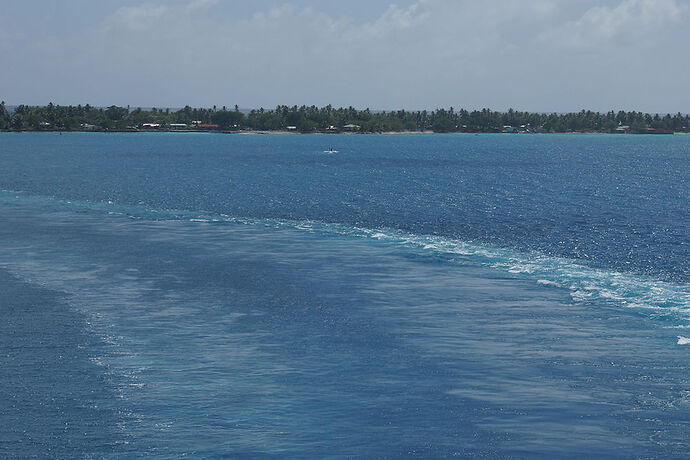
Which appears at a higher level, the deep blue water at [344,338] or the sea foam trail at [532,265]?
the sea foam trail at [532,265]

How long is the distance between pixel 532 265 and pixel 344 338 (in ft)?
100

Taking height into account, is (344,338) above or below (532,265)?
below

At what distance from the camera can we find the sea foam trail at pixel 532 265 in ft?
205

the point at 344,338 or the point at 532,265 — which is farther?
the point at 532,265

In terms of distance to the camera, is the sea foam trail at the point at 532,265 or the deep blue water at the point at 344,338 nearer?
the deep blue water at the point at 344,338

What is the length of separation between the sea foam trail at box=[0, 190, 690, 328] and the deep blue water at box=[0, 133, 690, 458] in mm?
352

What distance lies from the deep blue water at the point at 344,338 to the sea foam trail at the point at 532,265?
352 millimetres

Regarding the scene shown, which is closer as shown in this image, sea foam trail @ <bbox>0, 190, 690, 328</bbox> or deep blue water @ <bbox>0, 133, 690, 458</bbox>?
deep blue water @ <bbox>0, 133, 690, 458</bbox>

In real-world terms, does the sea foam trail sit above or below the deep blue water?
above

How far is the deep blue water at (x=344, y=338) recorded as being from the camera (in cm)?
3812

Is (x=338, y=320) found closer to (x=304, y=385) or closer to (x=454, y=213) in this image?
(x=304, y=385)

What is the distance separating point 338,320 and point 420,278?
16.4 metres

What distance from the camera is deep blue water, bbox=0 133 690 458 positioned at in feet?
125

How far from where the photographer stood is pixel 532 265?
77438 millimetres
